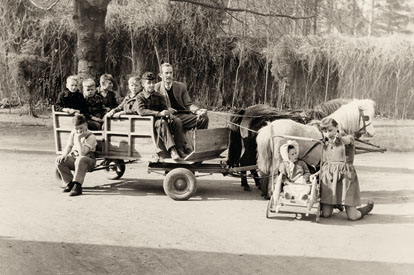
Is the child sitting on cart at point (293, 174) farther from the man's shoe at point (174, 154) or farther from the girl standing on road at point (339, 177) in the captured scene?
the man's shoe at point (174, 154)

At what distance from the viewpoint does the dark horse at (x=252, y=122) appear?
8.63 metres

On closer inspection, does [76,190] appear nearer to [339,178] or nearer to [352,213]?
[339,178]

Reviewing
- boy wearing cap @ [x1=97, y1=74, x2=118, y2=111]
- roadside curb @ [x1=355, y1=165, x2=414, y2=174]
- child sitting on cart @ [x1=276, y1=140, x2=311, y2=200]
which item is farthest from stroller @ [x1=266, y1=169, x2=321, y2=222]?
roadside curb @ [x1=355, y1=165, x2=414, y2=174]

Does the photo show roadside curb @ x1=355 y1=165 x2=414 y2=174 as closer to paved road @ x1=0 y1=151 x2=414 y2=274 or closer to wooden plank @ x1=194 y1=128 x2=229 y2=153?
paved road @ x1=0 y1=151 x2=414 y2=274

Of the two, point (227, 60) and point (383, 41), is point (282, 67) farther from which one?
point (383, 41)

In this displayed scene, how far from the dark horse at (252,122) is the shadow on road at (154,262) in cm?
337

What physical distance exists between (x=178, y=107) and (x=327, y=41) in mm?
9108

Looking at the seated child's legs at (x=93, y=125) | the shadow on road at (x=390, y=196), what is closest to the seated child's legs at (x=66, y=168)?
the seated child's legs at (x=93, y=125)

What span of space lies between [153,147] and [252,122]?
70.3 inches

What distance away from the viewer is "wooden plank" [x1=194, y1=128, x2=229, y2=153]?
8039 millimetres

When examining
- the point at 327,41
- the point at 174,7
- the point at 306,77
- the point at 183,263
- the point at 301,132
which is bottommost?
the point at 183,263

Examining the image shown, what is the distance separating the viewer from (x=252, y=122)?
895cm

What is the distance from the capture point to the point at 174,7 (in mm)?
17188

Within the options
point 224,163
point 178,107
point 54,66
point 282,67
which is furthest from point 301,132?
point 54,66
